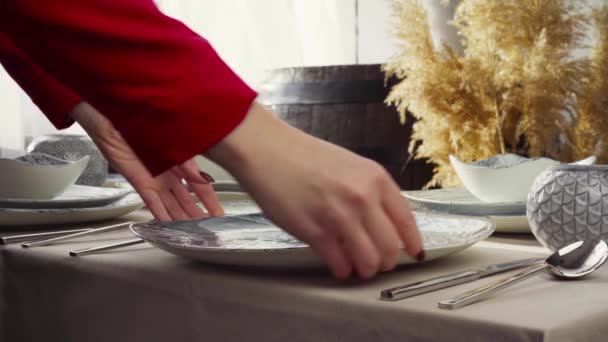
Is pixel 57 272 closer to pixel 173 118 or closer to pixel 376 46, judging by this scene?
pixel 173 118

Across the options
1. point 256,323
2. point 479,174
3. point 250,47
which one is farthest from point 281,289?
point 250,47

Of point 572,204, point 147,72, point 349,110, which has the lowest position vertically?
point 349,110

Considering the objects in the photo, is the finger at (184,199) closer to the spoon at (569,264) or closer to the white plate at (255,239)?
the white plate at (255,239)

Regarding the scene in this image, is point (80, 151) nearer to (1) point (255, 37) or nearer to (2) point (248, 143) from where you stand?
(2) point (248, 143)

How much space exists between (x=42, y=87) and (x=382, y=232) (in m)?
0.57

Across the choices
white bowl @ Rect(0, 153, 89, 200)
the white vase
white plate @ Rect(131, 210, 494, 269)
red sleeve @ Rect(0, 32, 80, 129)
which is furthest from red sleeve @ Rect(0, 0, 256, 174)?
the white vase

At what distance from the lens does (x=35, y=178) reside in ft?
3.05

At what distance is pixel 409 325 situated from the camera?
46 cm

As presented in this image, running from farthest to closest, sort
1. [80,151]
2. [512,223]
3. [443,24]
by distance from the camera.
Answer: [443,24] < [80,151] < [512,223]

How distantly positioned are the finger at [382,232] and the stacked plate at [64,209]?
58 centimetres

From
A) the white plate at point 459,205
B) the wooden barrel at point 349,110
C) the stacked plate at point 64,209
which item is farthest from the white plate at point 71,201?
the wooden barrel at point 349,110

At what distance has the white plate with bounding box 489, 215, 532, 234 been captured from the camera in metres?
0.79

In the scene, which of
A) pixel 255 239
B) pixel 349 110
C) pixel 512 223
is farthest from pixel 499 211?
pixel 349 110

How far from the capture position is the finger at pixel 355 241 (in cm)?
39
